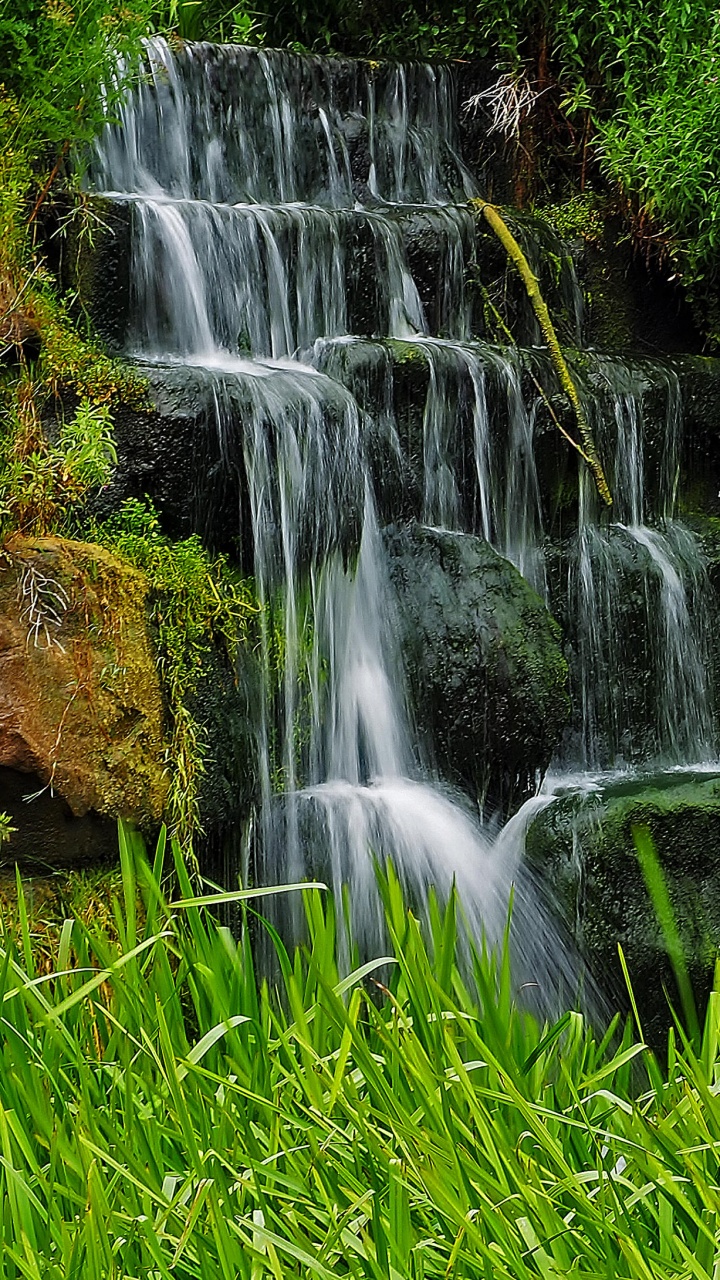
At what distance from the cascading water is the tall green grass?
1564 millimetres

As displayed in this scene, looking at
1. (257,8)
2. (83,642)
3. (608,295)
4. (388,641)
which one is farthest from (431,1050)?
(257,8)

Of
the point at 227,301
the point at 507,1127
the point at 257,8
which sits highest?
the point at 257,8

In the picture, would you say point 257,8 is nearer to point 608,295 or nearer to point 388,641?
point 608,295

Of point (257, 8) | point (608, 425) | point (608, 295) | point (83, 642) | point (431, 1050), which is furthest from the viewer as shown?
point (257, 8)

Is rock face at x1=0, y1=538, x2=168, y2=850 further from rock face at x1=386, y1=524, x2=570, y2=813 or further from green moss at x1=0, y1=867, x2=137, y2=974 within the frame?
rock face at x1=386, y1=524, x2=570, y2=813

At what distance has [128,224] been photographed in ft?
17.0

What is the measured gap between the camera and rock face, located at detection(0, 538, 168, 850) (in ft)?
12.0

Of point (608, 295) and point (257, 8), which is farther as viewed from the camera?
point (257, 8)

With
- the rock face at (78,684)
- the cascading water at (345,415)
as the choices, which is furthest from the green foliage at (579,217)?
the rock face at (78,684)

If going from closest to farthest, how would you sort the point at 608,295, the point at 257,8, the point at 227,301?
→ the point at 227,301, the point at 608,295, the point at 257,8

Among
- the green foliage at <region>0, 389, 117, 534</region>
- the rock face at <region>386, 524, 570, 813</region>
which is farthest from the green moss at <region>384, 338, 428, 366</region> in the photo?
the green foliage at <region>0, 389, 117, 534</region>

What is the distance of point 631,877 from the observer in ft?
14.6

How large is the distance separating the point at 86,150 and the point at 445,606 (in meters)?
2.52

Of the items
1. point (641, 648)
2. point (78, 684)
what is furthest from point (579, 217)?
point (78, 684)
